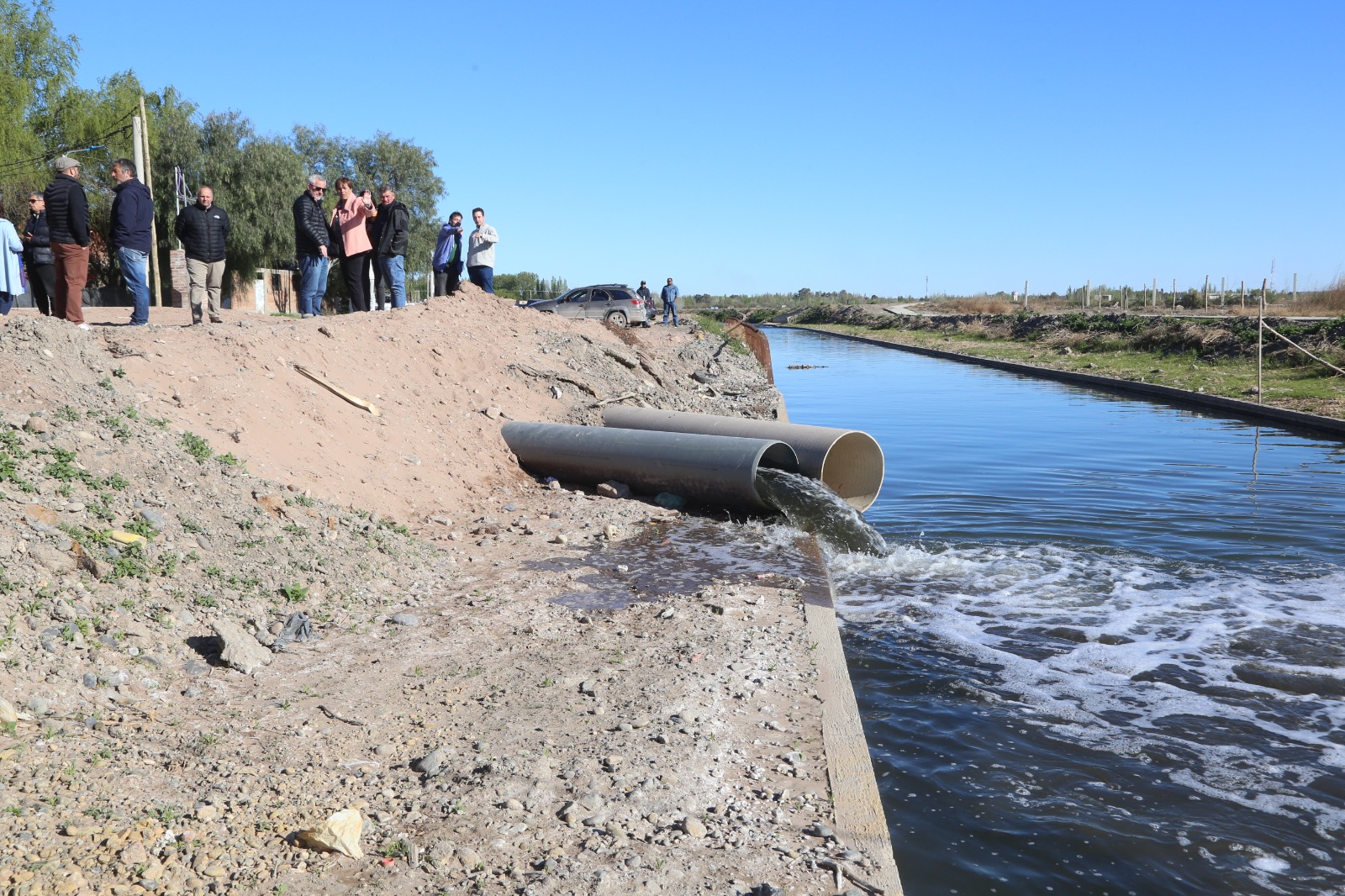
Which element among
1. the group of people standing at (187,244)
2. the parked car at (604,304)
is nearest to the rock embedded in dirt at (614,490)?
the group of people standing at (187,244)

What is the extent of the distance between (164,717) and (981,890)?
352 centimetres

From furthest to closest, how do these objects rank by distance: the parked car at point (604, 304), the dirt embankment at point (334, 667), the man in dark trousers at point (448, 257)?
the parked car at point (604, 304) < the man in dark trousers at point (448, 257) < the dirt embankment at point (334, 667)

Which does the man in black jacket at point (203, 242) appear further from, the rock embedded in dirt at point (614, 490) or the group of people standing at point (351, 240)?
the rock embedded in dirt at point (614, 490)

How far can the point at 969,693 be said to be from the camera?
5816 mm

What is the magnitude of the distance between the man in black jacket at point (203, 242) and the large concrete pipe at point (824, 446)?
17.4 ft

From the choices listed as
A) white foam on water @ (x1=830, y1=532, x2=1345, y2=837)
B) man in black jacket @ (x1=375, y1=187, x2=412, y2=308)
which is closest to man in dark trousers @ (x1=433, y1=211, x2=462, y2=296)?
man in black jacket @ (x1=375, y1=187, x2=412, y2=308)

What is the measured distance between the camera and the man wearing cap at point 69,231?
9.86 metres

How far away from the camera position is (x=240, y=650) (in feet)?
16.6

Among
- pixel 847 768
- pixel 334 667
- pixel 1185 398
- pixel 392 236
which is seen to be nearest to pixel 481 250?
pixel 392 236

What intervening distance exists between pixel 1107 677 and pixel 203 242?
10.2 meters

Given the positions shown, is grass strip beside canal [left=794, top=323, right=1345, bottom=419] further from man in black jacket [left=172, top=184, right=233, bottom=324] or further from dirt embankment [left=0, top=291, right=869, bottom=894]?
man in black jacket [left=172, top=184, right=233, bottom=324]

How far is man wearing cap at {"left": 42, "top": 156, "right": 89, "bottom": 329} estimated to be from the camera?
986cm

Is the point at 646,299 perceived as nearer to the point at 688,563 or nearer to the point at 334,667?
the point at 688,563

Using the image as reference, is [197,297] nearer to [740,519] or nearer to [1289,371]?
[740,519]
